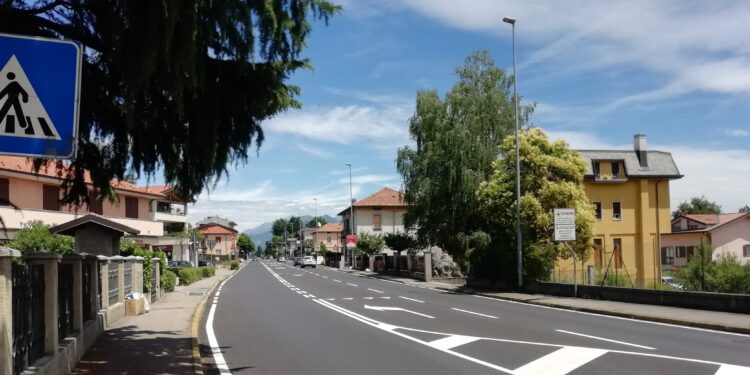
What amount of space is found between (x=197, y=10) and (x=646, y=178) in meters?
48.1

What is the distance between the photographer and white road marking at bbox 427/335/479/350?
12.4 metres

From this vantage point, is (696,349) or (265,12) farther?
(696,349)

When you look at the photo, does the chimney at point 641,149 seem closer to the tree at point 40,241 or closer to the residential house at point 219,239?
the tree at point 40,241

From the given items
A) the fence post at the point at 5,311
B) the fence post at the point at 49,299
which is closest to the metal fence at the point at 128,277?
the fence post at the point at 49,299

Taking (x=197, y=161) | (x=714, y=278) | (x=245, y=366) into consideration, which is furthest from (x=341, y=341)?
(x=714, y=278)

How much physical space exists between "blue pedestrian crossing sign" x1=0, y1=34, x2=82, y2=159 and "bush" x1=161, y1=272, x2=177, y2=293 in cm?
2554

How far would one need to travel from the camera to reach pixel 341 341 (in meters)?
13.3

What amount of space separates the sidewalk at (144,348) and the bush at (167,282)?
10.6 meters

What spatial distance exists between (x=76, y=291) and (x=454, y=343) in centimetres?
692

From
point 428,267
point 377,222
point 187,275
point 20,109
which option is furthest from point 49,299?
point 377,222

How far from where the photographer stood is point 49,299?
813 cm

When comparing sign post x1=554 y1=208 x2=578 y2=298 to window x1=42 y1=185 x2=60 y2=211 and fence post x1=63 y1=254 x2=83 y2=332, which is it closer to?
fence post x1=63 y1=254 x2=83 y2=332

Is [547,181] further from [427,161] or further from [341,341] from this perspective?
[341,341]

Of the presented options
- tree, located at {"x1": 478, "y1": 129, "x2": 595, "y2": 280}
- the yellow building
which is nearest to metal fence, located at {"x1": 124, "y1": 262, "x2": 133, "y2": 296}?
tree, located at {"x1": 478, "y1": 129, "x2": 595, "y2": 280}
